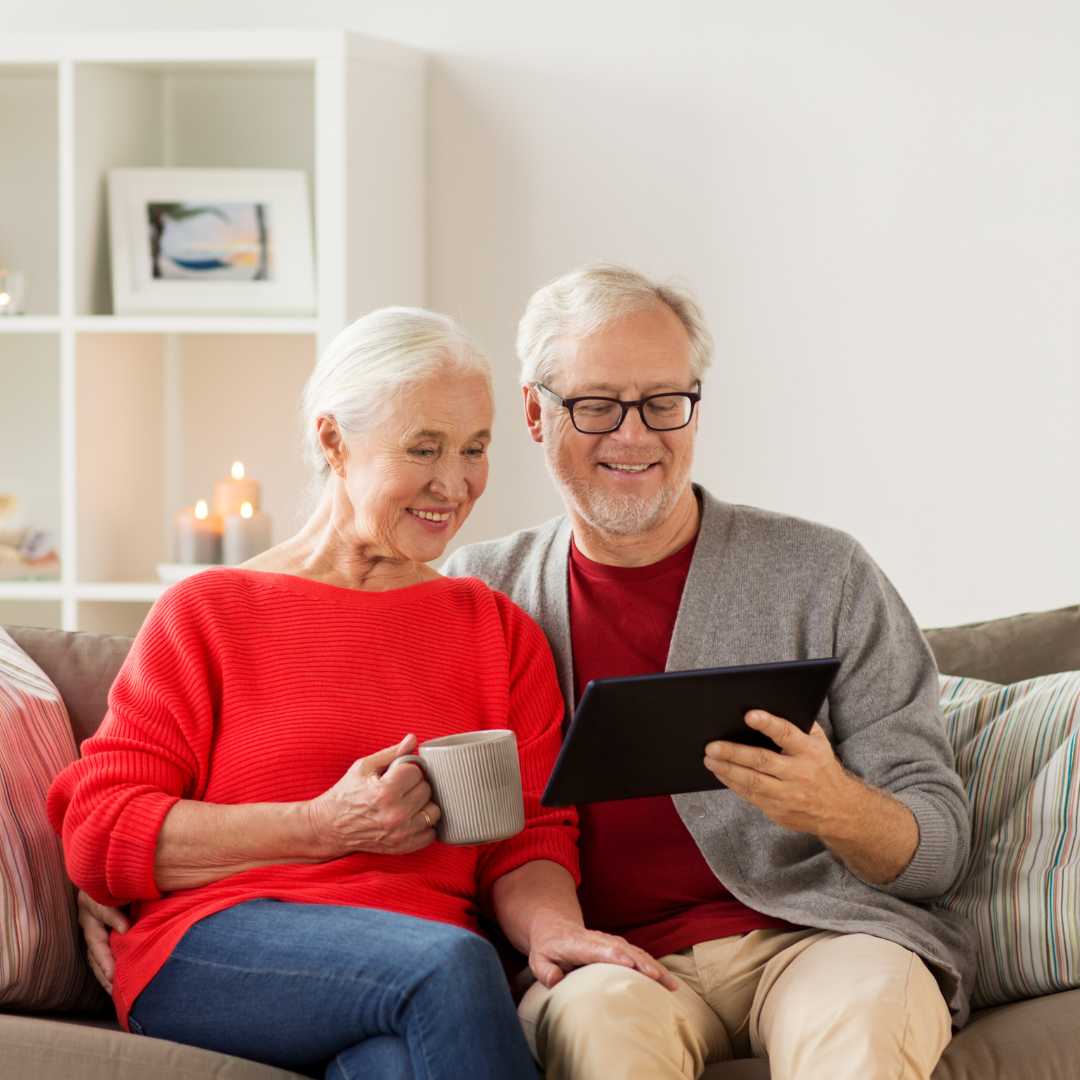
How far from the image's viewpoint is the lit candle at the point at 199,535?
310 cm

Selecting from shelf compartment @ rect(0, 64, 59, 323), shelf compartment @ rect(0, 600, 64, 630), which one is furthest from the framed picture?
shelf compartment @ rect(0, 600, 64, 630)

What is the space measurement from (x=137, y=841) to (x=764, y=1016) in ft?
2.33

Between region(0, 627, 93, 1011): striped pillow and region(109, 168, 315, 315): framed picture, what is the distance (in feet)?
4.34

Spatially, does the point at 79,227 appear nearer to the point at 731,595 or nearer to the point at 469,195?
the point at 469,195

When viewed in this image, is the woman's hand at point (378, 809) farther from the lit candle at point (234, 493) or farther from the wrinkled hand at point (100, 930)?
the lit candle at point (234, 493)

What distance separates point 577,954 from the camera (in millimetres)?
1683

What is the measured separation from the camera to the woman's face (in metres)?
1.85

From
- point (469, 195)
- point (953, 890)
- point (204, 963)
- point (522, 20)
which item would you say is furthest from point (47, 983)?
point (522, 20)

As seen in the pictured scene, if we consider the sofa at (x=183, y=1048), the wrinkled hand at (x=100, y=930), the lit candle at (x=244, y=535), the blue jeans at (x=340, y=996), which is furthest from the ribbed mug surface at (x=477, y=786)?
the lit candle at (x=244, y=535)

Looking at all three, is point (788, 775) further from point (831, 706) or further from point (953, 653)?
point (953, 653)

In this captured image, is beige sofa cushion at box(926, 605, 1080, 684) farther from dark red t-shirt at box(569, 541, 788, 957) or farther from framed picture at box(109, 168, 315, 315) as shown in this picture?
framed picture at box(109, 168, 315, 315)

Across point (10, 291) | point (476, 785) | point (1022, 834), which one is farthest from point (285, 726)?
point (10, 291)

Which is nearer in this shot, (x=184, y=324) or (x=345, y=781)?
(x=345, y=781)

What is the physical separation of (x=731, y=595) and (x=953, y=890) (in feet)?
1.48
